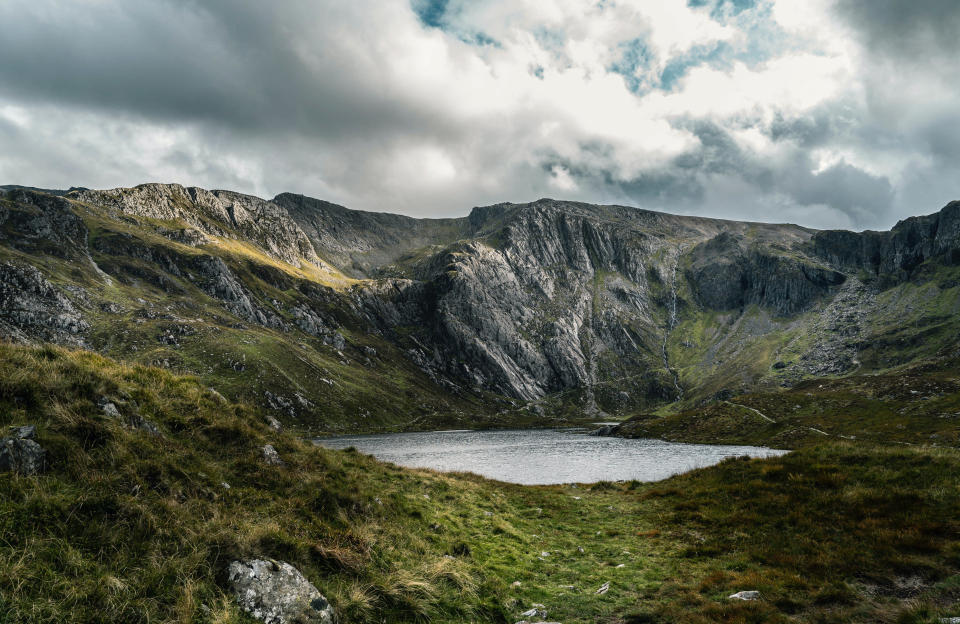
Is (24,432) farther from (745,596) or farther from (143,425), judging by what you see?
(745,596)

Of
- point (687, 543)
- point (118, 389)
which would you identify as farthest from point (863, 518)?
point (118, 389)

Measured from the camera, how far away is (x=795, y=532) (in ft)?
56.5

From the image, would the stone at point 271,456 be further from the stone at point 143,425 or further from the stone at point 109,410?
the stone at point 109,410

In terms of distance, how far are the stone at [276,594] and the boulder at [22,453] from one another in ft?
15.6

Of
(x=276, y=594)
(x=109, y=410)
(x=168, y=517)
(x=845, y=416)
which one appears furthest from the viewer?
(x=845, y=416)

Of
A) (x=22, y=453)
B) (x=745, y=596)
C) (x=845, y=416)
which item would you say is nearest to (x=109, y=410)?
(x=22, y=453)

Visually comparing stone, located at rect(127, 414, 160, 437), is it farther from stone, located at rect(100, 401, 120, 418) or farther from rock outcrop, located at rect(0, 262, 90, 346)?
rock outcrop, located at rect(0, 262, 90, 346)

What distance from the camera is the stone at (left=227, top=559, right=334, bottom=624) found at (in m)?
8.45

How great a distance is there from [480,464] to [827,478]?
69492 mm

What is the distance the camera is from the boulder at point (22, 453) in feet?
28.3

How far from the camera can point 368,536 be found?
44.0ft

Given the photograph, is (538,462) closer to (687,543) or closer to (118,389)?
(687,543)

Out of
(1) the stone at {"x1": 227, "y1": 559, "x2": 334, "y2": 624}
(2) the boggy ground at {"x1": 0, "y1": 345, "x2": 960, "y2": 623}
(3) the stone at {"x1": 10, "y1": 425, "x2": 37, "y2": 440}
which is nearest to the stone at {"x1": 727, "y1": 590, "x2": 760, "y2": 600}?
(2) the boggy ground at {"x1": 0, "y1": 345, "x2": 960, "y2": 623}

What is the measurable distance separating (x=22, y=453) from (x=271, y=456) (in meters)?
7.09
